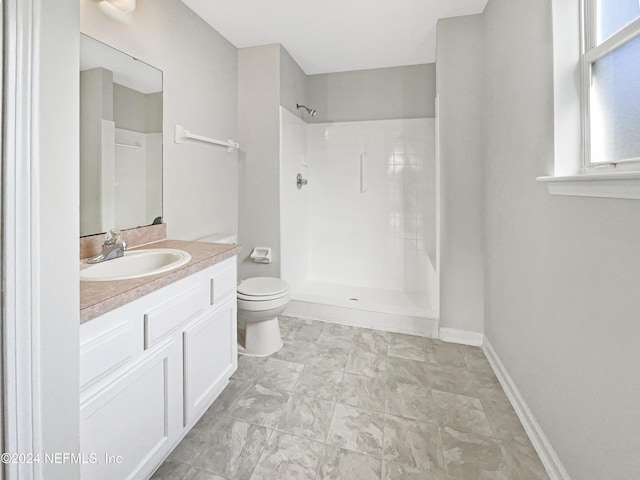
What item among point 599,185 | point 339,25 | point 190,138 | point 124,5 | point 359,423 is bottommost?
point 359,423

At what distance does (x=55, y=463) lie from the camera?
682mm

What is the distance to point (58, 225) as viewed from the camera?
0.67 meters

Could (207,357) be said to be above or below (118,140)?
below

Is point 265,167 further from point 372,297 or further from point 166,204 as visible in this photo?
point 372,297

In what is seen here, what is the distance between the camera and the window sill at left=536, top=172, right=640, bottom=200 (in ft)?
2.57

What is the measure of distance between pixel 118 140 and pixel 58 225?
1174mm

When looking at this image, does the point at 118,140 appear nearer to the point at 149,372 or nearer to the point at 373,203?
the point at 149,372

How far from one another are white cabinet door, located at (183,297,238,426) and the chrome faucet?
1.66 ft

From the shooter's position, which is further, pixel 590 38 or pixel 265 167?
pixel 265 167

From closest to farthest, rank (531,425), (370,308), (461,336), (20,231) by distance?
(20,231) < (531,425) < (461,336) < (370,308)

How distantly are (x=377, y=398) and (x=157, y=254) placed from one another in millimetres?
1426

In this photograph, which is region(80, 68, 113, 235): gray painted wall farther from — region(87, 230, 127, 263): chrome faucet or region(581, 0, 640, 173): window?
region(581, 0, 640, 173): window

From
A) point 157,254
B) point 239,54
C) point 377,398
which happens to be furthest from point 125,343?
point 239,54

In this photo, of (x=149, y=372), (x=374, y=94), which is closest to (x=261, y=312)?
(x=149, y=372)
